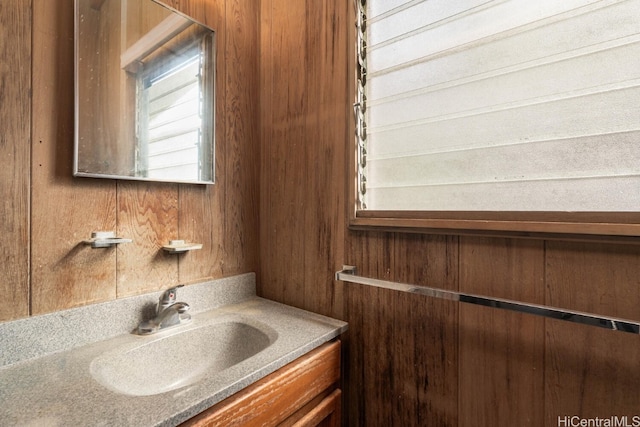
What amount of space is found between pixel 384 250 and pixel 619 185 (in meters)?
0.54

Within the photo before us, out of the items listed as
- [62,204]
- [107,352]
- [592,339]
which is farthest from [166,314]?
[592,339]

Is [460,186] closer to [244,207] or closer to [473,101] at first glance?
[473,101]

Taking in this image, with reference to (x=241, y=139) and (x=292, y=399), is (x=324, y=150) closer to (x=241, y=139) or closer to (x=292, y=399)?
(x=241, y=139)

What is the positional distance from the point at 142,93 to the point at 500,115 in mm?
1013

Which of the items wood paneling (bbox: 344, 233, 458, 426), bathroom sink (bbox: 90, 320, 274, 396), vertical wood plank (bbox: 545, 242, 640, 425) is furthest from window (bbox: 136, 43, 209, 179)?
vertical wood plank (bbox: 545, 242, 640, 425)

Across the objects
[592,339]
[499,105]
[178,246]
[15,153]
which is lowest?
[592,339]

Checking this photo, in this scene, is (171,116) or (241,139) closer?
(171,116)

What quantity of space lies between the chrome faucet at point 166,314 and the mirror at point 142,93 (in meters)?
0.38

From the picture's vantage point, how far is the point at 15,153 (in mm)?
708

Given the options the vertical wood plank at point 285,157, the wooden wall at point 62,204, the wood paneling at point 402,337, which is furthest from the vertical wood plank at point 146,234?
the wood paneling at point 402,337

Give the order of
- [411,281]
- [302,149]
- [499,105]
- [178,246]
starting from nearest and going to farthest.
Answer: [499,105] → [411,281] → [178,246] → [302,149]

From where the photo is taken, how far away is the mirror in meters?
0.80

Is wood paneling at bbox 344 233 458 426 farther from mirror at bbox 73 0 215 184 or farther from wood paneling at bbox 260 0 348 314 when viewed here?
mirror at bbox 73 0 215 184

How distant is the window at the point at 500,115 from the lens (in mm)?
605
